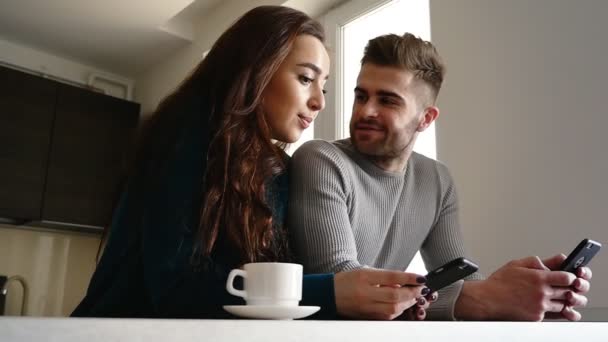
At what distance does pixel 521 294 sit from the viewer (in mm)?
981

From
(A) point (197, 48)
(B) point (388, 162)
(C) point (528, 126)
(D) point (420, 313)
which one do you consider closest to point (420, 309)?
(D) point (420, 313)

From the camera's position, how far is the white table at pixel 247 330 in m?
0.34

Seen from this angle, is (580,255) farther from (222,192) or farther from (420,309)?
(222,192)

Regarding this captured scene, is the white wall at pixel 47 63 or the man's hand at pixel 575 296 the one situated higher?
the white wall at pixel 47 63

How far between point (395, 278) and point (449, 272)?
7 centimetres

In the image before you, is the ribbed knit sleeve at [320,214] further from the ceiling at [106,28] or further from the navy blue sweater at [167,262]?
the ceiling at [106,28]

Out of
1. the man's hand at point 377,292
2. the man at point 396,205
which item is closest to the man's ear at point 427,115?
the man at point 396,205

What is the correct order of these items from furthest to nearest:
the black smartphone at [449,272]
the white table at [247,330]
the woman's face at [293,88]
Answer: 1. the woman's face at [293,88]
2. the black smartphone at [449,272]
3. the white table at [247,330]

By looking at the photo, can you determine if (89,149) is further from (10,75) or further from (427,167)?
(427,167)

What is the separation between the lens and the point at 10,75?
3172mm

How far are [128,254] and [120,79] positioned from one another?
3.27 meters

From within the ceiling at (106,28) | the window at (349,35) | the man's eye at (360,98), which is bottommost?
the man's eye at (360,98)

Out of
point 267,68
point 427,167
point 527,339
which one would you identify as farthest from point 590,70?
point 527,339

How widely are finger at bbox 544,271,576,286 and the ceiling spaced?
242cm
